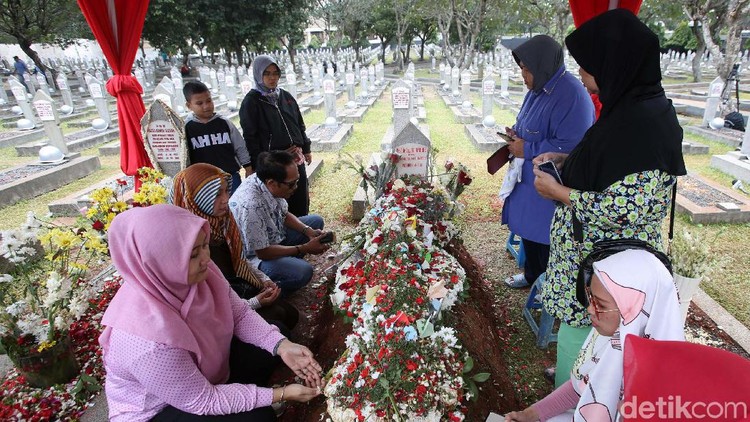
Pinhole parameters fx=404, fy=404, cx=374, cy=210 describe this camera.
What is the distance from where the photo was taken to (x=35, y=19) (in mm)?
14406

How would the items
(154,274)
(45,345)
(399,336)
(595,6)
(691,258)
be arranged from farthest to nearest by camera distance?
(595,6)
(691,258)
(45,345)
(399,336)
(154,274)

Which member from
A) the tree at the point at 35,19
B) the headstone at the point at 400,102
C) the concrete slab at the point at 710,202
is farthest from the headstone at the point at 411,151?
the tree at the point at 35,19

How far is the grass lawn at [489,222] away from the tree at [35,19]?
855 cm

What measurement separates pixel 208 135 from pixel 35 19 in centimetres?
1638

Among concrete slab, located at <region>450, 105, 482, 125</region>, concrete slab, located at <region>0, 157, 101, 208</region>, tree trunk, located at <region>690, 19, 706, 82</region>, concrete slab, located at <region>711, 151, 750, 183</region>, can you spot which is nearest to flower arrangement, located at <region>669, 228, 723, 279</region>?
concrete slab, located at <region>711, 151, 750, 183</region>

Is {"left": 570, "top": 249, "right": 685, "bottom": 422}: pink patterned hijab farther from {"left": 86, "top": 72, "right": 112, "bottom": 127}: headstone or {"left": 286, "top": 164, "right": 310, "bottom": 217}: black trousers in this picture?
{"left": 86, "top": 72, "right": 112, "bottom": 127}: headstone

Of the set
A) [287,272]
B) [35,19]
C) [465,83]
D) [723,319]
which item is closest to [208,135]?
[287,272]

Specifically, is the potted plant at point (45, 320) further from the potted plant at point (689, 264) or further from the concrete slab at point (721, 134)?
the concrete slab at point (721, 134)

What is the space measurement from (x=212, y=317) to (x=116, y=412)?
1.50 feet

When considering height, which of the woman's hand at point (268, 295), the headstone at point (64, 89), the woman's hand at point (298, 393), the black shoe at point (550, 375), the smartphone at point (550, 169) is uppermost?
the headstone at point (64, 89)

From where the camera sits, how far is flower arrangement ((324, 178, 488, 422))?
1406mm

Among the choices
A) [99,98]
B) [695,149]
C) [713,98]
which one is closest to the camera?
[695,149]

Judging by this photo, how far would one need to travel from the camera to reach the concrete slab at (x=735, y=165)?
5484 millimetres

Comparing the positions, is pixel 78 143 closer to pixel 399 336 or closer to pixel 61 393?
pixel 61 393
